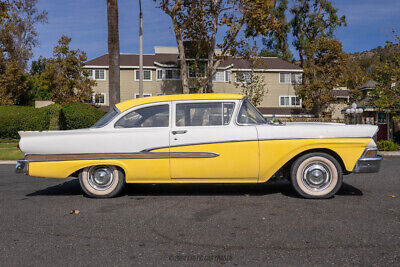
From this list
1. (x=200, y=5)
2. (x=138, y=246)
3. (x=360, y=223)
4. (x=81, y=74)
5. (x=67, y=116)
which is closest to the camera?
(x=138, y=246)

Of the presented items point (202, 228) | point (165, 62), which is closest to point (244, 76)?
point (165, 62)

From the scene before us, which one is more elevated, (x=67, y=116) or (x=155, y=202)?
(x=67, y=116)

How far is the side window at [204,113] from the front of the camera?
5.91 meters

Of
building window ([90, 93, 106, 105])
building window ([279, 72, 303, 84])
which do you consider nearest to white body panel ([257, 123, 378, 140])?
building window ([90, 93, 106, 105])

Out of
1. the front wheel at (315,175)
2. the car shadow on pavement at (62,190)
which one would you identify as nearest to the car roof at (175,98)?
the front wheel at (315,175)

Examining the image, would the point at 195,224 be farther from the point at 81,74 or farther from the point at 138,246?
the point at 81,74

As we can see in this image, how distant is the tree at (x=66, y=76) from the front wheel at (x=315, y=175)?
3171cm

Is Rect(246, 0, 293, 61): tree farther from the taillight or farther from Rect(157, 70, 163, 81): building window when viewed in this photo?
the taillight

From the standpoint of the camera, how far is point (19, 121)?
2427cm

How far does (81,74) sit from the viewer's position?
3678 cm

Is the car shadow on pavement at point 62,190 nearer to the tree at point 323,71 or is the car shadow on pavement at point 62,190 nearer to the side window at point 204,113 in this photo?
the side window at point 204,113

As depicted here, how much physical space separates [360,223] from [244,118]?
7.74ft

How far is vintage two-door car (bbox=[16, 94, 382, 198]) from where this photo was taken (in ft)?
18.7

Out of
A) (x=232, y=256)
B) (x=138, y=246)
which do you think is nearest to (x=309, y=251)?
(x=232, y=256)
